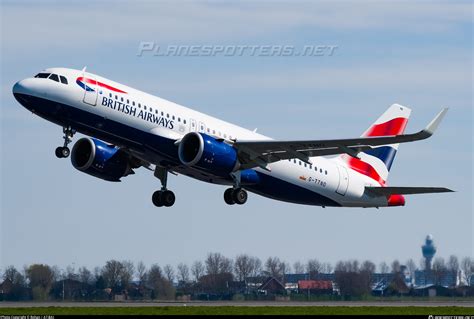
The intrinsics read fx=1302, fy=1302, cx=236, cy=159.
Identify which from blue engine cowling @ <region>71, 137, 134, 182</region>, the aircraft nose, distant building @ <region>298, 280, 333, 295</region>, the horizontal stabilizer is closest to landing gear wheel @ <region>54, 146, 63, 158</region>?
the aircraft nose

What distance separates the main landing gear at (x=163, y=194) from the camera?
2876 inches

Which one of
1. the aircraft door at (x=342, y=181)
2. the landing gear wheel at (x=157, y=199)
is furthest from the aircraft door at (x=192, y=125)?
the aircraft door at (x=342, y=181)

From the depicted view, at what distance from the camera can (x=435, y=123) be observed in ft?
204

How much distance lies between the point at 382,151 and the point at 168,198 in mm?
14375

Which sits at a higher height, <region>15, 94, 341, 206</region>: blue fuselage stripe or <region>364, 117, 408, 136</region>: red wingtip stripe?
<region>364, 117, 408, 136</region>: red wingtip stripe

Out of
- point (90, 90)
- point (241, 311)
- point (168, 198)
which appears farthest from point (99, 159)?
point (241, 311)

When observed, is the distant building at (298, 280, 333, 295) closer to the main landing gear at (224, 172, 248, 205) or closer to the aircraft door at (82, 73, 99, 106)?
the main landing gear at (224, 172, 248, 205)

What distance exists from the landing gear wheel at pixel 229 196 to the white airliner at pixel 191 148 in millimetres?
54

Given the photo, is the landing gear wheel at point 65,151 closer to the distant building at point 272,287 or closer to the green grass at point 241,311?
the green grass at point 241,311

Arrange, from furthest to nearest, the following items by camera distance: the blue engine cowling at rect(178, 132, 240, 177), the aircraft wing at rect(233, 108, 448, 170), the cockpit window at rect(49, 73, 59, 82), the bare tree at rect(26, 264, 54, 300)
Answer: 1. the bare tree at rect(26, 264, 54, 300)
2. the aircraft wing at rect(233, 108, 448, 170)
3. the blue engine cowling at rect(178, 132, 240, 177)
4. the cockpit window at rect(49, 73, 59, 82)

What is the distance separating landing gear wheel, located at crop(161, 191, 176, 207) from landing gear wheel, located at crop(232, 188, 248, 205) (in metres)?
4.74

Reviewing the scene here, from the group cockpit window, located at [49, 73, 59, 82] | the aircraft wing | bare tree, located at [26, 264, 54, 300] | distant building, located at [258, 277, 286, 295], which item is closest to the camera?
cockpit window, located at [49, 73, 59, 82]

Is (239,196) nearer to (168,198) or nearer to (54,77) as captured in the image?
(168,198)

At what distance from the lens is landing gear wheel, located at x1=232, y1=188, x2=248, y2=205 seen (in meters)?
69.8
